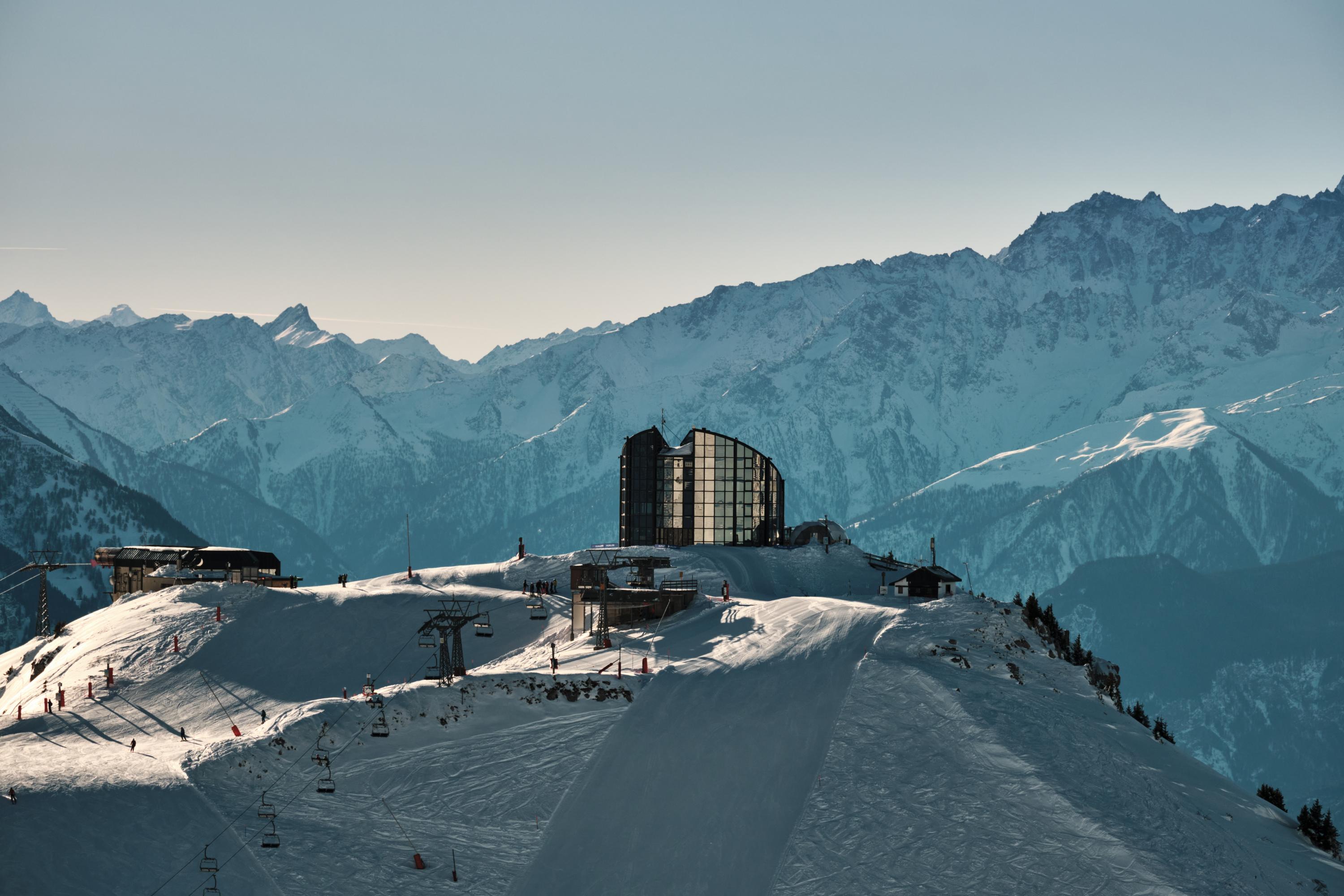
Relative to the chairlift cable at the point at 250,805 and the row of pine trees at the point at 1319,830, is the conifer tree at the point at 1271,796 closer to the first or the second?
the row of pine trees at the point at 1319,830

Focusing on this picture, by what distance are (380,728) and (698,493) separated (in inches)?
3551

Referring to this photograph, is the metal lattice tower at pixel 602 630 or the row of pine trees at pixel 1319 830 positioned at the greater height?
the metal lattice tower at pixel 602 630

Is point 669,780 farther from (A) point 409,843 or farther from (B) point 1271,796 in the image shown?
(B) point 1271,796

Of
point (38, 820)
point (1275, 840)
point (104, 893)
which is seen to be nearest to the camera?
point (104, 893)

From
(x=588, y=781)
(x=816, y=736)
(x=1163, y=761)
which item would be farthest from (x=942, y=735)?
(x=588, y=781)

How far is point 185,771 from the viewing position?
84.8m

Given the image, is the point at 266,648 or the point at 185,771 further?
the point at 266,648

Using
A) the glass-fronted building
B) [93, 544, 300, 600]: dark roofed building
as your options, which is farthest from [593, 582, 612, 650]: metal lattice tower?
the glass-fronted building

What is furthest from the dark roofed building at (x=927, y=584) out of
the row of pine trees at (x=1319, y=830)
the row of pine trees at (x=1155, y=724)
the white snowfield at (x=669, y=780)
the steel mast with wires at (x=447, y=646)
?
the row of pine trees at (x=1319, y=830)

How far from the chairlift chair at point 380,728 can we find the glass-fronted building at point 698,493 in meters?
85.8

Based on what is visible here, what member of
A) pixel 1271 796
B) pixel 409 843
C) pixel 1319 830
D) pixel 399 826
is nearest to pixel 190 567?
pixel 399 826

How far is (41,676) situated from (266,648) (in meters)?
17.2

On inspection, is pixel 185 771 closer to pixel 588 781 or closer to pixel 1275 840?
pixel 588 781

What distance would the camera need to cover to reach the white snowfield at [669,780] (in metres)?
75.6
